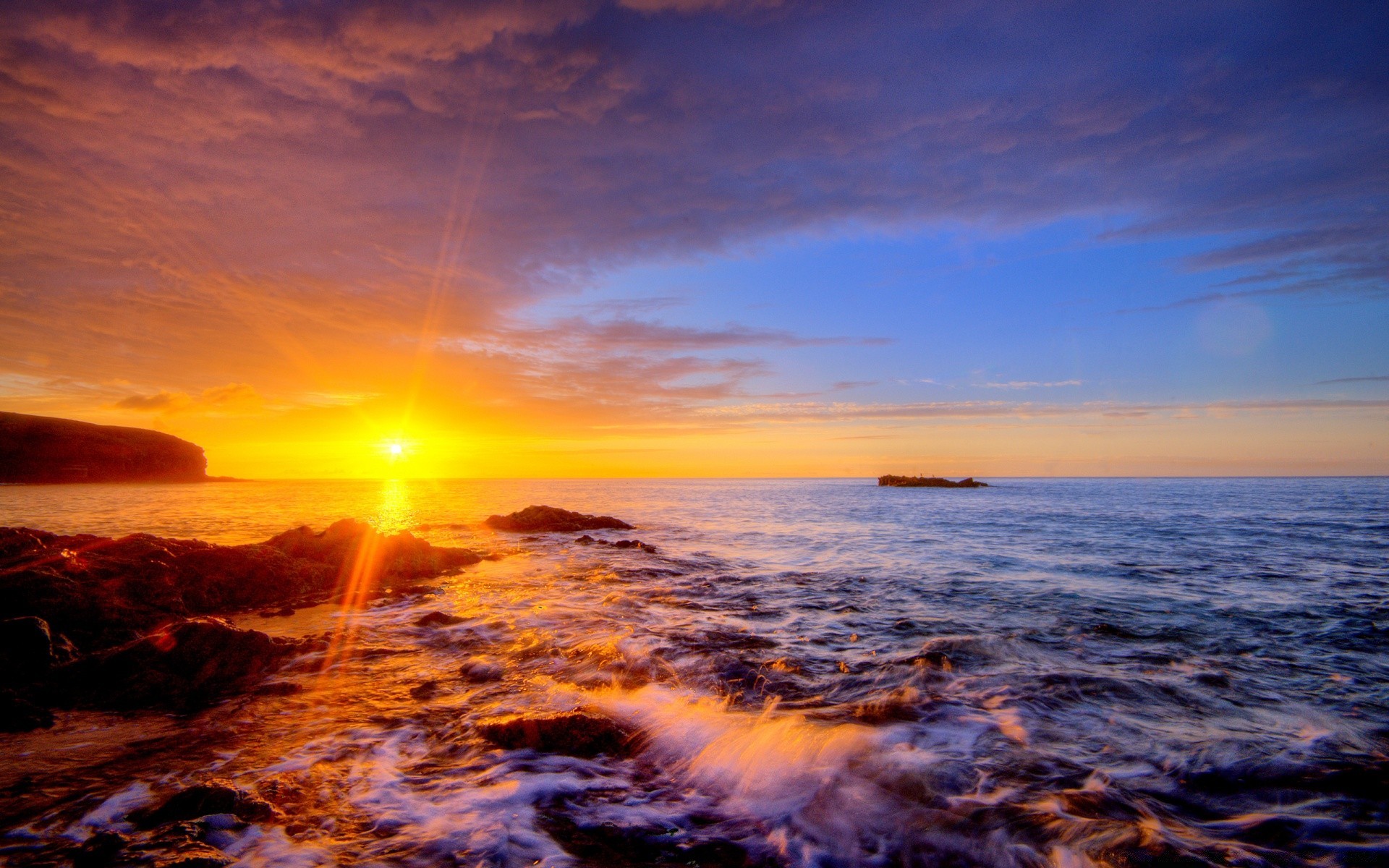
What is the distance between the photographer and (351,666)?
310 inches

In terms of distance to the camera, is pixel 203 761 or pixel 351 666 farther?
pixel 351 666

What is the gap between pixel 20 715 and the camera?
564 cm

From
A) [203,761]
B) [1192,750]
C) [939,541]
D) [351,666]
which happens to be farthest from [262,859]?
[939,541]

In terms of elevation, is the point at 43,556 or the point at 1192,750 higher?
the point at 43,556

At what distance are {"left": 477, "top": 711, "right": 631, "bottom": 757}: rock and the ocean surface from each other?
0.61 feet

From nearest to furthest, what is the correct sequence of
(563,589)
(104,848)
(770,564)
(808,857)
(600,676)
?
(104,848), (808,857), (600,676), (563,589), (770,564)

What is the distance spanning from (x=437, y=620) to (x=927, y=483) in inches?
3801

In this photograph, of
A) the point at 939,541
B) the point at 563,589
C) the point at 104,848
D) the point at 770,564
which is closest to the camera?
the point at 104,848

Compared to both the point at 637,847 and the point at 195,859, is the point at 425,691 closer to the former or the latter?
the point at 195,859

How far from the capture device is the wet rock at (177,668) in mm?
6410

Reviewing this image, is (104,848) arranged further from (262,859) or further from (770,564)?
(770,564)

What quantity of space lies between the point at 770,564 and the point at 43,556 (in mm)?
16484

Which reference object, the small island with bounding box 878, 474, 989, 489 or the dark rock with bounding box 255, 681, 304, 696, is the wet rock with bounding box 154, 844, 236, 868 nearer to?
the dark rock with bounding box 255, 681, 304, 696

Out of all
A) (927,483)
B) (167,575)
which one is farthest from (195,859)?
(927,483)
